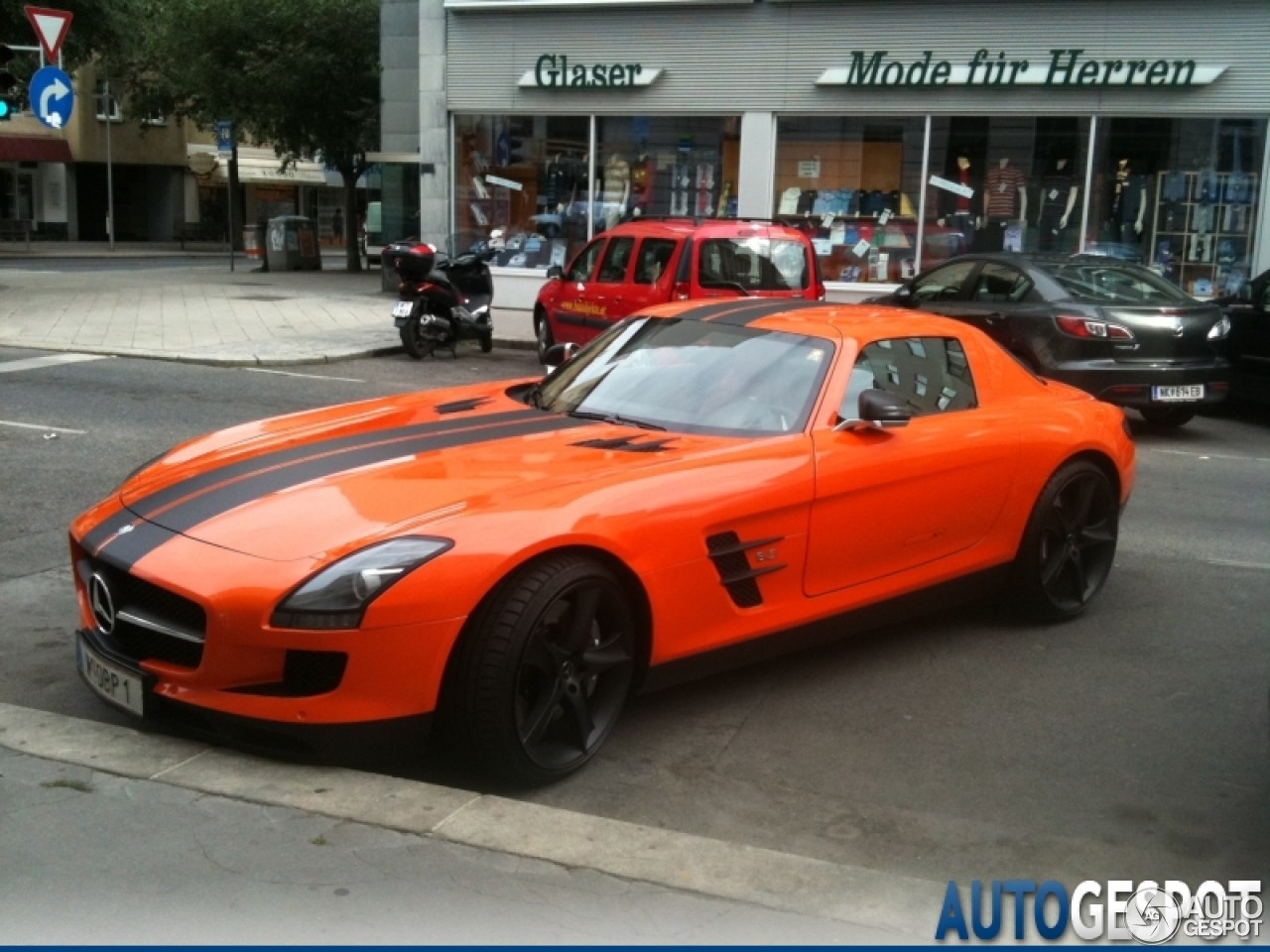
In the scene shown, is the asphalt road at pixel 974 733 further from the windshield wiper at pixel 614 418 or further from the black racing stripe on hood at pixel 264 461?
the windshield wiper at pixel 614 418

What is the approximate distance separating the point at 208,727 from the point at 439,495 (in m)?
0.97

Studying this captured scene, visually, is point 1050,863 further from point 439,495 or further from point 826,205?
point 826,205

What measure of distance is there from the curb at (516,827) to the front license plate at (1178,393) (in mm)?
8659

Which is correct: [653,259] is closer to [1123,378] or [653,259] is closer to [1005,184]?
[1123,378]

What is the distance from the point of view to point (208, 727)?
4.12 metres

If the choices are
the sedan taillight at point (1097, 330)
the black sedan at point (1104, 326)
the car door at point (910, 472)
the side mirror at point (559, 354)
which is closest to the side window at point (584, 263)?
the black sedan at point (1104, 326)

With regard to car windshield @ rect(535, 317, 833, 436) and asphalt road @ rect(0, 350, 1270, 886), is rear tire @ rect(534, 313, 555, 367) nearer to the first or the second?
asphalt road @ rect(0, 350, 1270, 886)

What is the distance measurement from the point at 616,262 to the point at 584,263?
720 mm

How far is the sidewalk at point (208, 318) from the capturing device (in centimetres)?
1553

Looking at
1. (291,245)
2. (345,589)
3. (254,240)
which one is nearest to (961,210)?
(345,589)

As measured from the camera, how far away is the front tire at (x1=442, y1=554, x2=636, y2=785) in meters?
4.01

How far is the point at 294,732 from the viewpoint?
4.00 meters

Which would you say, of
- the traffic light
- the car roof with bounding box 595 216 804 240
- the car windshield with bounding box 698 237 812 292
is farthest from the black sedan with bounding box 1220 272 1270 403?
the traffic light

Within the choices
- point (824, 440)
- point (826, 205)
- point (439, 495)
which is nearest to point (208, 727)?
point (439, 495)
